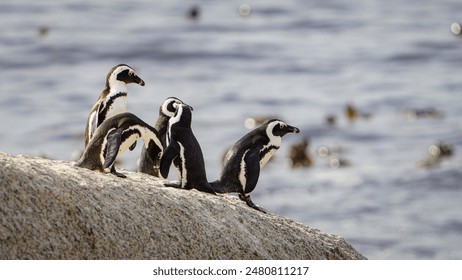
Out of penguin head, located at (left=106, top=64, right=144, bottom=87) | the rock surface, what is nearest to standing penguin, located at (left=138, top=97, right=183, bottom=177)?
penguin head, located at (left=106, top=64, right=144, bottom=87)

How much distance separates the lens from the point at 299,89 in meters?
26.2

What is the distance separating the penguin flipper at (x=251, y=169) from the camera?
9.81 meters

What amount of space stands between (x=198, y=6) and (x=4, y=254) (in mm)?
28086

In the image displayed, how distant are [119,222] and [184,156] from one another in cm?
129

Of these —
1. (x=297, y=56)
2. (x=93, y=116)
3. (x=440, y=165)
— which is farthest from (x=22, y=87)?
(x=93, y=116)

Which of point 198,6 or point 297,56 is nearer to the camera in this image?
point 297,56

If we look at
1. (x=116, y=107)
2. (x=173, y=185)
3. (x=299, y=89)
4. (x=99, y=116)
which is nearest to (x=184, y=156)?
(x=173, y=185)

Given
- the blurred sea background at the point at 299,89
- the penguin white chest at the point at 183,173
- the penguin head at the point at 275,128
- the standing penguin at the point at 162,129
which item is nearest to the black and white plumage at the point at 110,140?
the penguin white chest at the point at 183,173

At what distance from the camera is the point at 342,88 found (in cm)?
2609

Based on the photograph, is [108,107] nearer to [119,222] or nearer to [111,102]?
[111,102]

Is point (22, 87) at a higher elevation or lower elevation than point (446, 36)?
lower

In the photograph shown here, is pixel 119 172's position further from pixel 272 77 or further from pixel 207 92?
pixel 272 77

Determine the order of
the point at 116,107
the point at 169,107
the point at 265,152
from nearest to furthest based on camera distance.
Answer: the point at 265,152
the point at 116,107
the point at 169,107

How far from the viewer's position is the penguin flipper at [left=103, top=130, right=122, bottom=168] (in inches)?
364
